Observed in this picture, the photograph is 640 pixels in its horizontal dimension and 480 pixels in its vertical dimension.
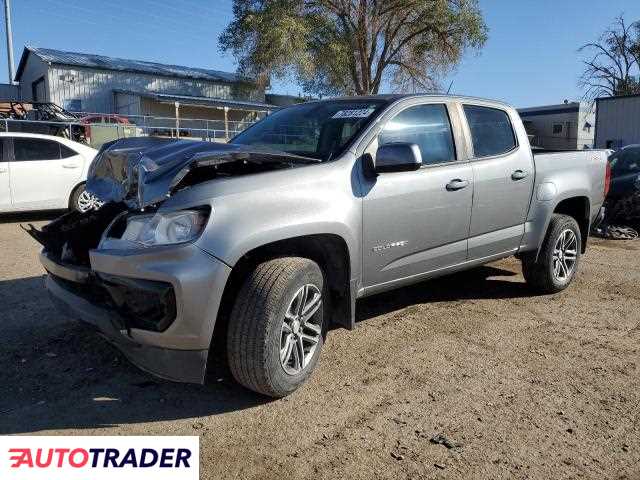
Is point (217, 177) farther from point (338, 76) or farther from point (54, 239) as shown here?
point (338, 76)

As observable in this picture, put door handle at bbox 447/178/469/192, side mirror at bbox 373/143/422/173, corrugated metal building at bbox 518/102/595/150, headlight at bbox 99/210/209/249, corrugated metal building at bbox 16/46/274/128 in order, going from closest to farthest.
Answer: headlight at bbox 99/210/209/249 < side mirror at bbox 373/143/422/173 < door handle at bbox 447/178/469/192 < corrugated metal building at bbox 16/46/274/128 < corrugated metal building at bbox 518/102/595/150

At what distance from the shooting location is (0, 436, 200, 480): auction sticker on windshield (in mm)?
2441

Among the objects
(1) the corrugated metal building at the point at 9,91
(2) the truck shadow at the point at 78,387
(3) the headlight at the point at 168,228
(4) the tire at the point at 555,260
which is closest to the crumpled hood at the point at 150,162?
(3) the headlight at the point at 168,228

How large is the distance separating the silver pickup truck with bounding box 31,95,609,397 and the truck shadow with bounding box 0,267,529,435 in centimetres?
32

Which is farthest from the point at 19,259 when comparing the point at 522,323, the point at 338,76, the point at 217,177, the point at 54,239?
the point at 338,76

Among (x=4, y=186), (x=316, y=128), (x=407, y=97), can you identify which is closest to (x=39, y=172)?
(x=4, y=186)

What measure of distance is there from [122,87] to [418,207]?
3370 cm

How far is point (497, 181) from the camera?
4441mm

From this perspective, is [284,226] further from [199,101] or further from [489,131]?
[199,101]

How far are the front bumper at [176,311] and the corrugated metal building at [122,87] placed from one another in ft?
90.2

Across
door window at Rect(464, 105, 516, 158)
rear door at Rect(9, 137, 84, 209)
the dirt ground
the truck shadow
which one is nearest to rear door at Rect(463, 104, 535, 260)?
door window at Rect(464, 105, 516, 158)

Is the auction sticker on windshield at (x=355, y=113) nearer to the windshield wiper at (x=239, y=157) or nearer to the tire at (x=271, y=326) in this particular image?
the windshield wiper at (x=239, y=157)

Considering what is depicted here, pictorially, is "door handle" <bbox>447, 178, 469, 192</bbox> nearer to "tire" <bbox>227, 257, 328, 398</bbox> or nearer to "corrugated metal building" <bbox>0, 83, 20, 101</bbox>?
"tire" <bbox>227, 257, 328, 398</bbox>

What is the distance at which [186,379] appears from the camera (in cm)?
277
